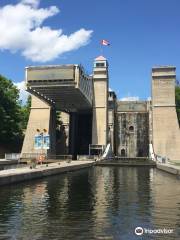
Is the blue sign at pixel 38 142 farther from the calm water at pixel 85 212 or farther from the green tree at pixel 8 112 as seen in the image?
the green tree at pixel 8 112

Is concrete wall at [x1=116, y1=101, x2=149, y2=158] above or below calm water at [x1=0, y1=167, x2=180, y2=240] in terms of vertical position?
above

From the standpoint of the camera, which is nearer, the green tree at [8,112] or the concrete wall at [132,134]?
the green tree at [8,112]

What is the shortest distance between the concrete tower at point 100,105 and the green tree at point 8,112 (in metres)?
15.1

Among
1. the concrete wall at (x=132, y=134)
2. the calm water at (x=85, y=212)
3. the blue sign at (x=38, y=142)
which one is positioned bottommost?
the calm water at (x=85, y=212)

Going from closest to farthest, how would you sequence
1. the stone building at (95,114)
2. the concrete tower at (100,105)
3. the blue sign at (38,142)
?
1. the blue sign at (38,142)
2. the stone building at (95,114)
3. the concrete tower at (100,105)

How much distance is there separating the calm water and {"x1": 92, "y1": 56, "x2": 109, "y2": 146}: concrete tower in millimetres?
55295

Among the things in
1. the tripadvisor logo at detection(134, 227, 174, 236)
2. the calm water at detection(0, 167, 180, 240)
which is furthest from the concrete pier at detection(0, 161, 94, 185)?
the tripadvisor logo at detection(134, 227, 174, 236)

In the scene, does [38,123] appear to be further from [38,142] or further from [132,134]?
[38,142]

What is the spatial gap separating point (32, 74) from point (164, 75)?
27.6m

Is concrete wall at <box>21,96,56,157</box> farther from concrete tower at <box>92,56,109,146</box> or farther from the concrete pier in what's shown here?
the concrete pier

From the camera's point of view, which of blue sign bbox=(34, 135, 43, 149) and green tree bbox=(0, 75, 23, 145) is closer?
blue sign bbox=(34, 135, 43, 149)

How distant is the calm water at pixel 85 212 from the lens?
14453 millimetres

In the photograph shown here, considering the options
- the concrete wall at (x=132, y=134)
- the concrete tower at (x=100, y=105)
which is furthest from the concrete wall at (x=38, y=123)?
the concrete wall at (x=132, y=134)

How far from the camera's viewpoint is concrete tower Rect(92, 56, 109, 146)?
83.9m
